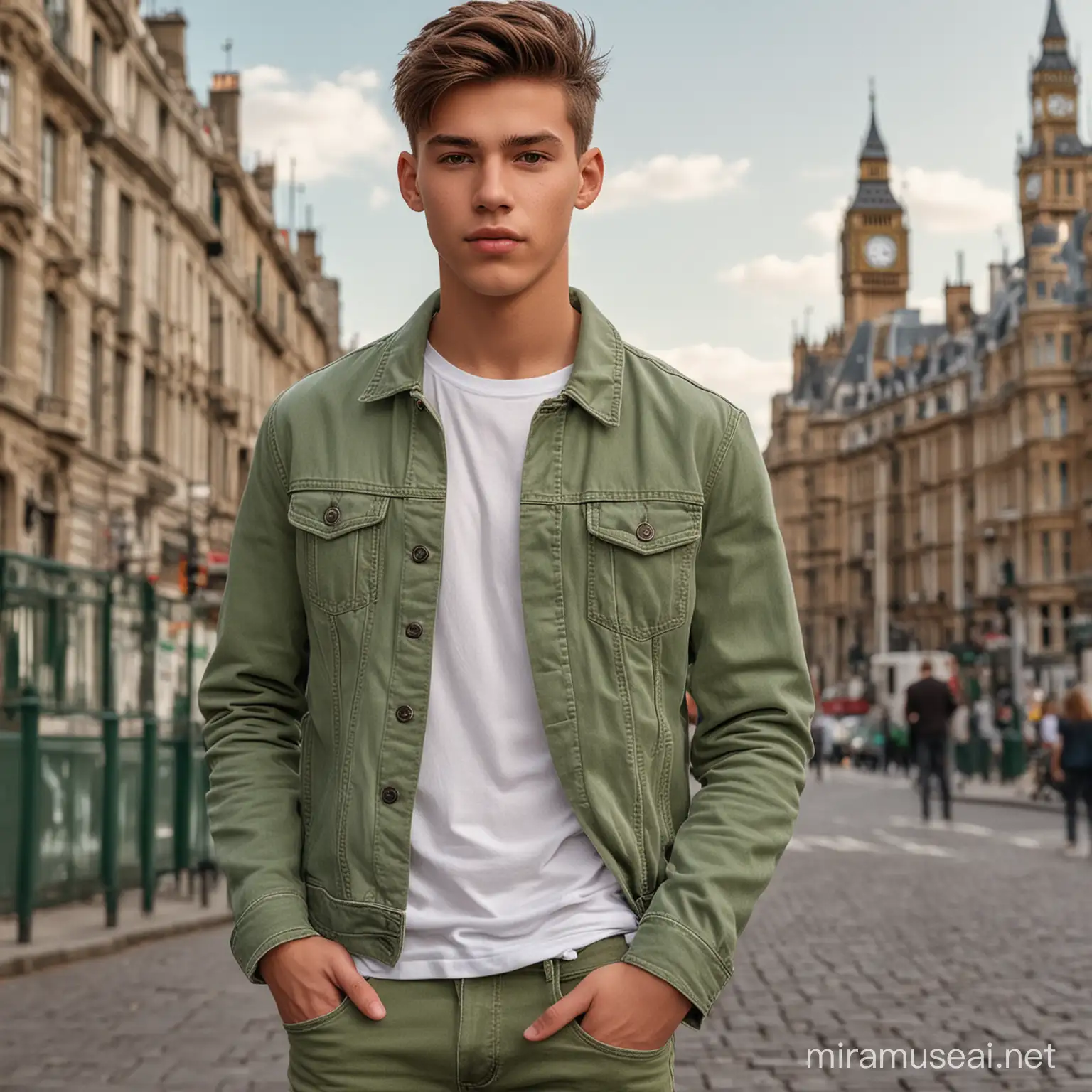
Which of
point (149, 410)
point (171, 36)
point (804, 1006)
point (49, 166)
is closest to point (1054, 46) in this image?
point (171, 36)

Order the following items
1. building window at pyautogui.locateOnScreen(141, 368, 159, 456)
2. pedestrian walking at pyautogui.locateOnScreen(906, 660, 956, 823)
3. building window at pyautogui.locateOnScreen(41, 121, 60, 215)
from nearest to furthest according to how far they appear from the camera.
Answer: pedestrian walking at pyautogui.locateOnScreen(906, 660, 956, 823)
building window at pyautogui.locateOnScreen(41, 121, 60, 215)
building window at pyautogui.locateOnScreen(141, 368, 159, 456)

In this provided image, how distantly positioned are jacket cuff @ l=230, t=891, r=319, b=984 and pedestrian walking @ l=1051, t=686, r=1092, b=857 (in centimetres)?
1816

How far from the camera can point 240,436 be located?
53.2 m

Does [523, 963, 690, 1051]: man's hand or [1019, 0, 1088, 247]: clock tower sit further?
[1019, 0, 1088, 247]: clock tower

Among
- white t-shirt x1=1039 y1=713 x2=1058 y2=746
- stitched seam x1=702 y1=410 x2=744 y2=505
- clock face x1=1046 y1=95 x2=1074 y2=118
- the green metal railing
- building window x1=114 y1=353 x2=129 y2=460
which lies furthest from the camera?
clock face x1=1046 y1=95 x2=1074 y2=118

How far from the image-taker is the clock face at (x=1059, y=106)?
386 feet

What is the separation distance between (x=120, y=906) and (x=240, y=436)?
4078 centimetres

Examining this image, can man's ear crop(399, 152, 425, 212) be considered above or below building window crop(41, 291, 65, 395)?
below

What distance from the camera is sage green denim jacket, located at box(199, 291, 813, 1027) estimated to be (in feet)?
7.69

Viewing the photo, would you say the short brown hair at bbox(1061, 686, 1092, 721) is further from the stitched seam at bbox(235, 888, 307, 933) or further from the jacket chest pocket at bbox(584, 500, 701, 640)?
the stitched seam at bbox(235, 888, 307, 933)

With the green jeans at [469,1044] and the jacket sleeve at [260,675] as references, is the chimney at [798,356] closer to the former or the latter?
the jacket sleeve at [260,675]

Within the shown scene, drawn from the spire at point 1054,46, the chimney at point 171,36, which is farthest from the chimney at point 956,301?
the chimney at point 171,36

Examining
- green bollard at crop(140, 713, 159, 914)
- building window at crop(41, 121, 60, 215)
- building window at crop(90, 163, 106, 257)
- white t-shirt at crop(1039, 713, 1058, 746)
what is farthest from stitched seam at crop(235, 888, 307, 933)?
building window at crop(90, 163, 106, 257)

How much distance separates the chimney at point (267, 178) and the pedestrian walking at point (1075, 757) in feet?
158
